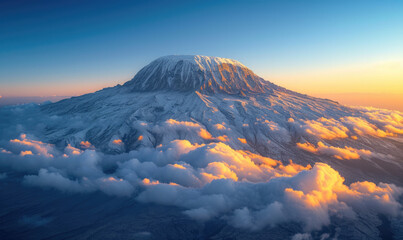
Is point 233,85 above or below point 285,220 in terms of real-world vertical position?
above

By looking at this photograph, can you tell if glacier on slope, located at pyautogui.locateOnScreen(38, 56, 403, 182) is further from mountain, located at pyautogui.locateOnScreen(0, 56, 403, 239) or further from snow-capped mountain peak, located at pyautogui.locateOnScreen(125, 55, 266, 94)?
mountain, located at pyautogui.locateOnScreen(0, 56, 403, 239)

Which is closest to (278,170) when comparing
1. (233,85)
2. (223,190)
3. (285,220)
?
(285,220)

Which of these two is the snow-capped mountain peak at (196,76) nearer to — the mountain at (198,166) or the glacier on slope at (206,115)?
the glacier on slope at (206,115)

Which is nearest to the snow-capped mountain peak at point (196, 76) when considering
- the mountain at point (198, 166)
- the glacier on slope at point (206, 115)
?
the glacier on slope at point (206, 115)

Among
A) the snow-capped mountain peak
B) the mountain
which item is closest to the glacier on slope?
the snow-capped mountain peak

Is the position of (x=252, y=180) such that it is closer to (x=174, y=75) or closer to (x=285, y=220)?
(x=285, y=220)

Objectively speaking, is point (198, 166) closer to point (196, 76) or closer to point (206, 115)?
point (206, 115)

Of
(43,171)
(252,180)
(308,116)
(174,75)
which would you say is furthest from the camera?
(174,75)
